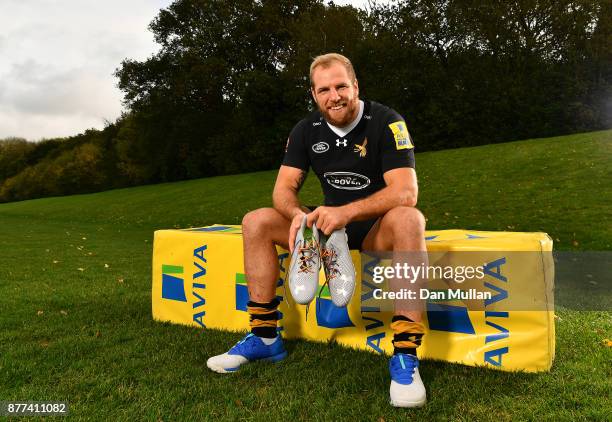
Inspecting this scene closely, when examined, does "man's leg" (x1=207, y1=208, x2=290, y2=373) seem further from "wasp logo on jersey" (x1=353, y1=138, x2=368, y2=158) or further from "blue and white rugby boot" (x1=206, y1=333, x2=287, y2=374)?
"wasp logo on jersey" (x1=353, y1=138, x2=368, y2=158)

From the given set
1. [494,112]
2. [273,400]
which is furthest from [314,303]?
[494,112]

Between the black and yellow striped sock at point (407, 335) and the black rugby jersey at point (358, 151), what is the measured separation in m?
0.77

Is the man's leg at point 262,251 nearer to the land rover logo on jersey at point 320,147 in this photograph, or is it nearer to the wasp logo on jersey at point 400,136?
the land rover logo on jersey at point 320,147

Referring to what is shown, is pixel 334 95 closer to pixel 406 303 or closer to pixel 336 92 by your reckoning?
pixel 336 92

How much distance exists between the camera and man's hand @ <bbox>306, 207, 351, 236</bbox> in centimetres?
237

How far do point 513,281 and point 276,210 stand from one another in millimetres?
1302

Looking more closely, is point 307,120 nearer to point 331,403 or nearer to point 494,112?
point 331,403

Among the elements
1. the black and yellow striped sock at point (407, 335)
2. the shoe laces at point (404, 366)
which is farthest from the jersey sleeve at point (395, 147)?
the shoe laces at point (404, 366)

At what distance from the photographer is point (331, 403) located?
2.13 meters

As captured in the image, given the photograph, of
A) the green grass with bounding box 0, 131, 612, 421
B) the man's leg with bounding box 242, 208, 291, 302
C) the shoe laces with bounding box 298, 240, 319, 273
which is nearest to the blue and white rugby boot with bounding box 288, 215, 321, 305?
the shoe laces with bounding box 298, 240, 319, 273

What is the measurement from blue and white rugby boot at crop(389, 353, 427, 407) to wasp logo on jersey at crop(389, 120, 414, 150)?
1.07 meters

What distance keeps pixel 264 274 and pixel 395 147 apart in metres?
0.98

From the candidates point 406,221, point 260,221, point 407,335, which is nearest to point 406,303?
point 407,335

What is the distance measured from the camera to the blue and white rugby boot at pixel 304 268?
2.34m
